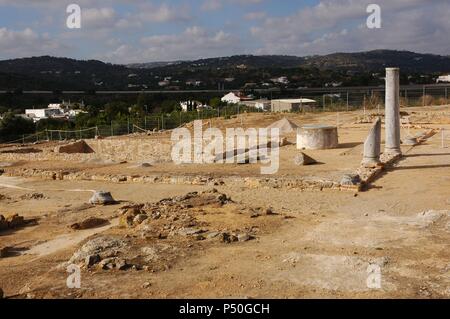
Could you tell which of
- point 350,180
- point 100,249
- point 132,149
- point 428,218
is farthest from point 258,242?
point 132,149

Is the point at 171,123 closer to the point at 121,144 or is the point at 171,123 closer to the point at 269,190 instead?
the point at 121,144

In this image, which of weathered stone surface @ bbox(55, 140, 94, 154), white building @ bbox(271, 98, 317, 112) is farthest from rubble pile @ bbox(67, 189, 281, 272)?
white building @ bbox(271, 98, 317, 112)

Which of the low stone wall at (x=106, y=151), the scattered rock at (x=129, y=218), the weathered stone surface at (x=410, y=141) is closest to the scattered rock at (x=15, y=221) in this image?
the scattered rock at (x=129, y=218)

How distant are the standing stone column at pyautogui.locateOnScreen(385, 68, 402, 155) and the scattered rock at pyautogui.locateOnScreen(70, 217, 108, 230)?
10561mm

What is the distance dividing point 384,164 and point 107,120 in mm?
35895

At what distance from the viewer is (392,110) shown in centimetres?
1864

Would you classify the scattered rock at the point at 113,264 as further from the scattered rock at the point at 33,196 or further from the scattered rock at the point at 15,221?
the scattered rock at the point at 33,196

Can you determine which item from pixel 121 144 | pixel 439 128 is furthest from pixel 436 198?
pixel 121 144

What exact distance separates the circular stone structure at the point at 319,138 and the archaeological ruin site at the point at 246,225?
51 millimetres

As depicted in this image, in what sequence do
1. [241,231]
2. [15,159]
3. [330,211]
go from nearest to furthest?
[241,231]
[330,211]
[15,159]

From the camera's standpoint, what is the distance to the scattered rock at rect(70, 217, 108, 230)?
1329 centimetres

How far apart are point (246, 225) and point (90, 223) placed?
433 centimetres

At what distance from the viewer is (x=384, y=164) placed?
17578mm

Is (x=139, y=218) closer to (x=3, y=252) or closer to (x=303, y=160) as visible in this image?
(x=3, y=252)
